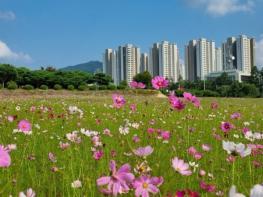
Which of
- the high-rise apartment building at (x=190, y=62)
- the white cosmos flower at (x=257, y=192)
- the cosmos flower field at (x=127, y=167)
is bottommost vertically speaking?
the cosmos flower field at (x=127, y=167)

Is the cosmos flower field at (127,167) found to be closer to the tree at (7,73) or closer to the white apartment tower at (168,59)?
the tree at (7,73)

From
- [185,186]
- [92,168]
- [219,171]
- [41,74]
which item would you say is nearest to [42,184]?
[92,168]

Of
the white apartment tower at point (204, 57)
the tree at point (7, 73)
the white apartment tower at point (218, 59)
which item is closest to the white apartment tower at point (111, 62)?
the white apartment tower at point (204, 57)

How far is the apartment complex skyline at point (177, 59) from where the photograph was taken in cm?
9700

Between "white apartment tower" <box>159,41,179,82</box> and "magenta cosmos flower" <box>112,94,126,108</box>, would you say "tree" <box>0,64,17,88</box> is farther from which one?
"white apartment tower" <box>159,41,179,82</box>

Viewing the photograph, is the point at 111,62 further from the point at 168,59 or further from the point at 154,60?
the point at 168,59

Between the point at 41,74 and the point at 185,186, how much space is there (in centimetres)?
3821

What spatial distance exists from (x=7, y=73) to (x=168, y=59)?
212 ft

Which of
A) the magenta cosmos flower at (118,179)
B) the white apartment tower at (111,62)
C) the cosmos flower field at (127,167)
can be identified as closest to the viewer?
the magenta cosmos flower at (118,179)

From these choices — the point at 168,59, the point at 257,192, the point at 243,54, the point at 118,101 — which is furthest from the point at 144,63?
the point at 257,192

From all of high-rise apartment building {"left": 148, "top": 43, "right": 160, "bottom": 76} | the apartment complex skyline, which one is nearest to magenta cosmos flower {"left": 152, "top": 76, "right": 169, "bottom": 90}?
the apartment complex skyline

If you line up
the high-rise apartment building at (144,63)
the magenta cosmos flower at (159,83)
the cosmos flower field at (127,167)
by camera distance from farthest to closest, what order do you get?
1. the high-rise apartment building at (144,63)
2. the magenta cosmos flower at (159,83)
3. the cosmos flower field at (127,167)

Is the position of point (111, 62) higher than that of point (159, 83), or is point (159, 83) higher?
point (111, 62)

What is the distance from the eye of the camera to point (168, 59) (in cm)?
9931
